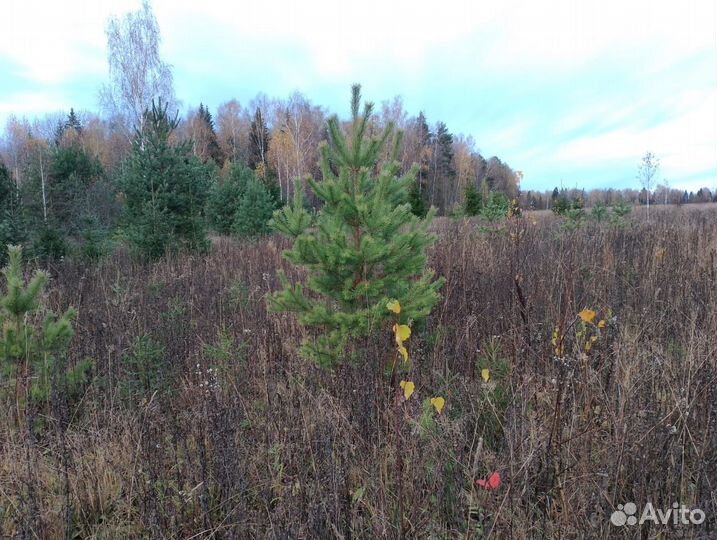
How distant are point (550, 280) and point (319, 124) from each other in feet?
139

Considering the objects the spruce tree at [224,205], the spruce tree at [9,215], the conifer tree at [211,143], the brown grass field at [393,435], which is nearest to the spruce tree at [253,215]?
the spruce tree at [224,205]

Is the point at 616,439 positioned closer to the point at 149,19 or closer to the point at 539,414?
the point at 539,414

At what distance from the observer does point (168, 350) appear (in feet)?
13.5

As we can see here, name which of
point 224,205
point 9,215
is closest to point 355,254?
point 9,215

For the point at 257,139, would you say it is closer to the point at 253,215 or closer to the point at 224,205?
the point at 224,205

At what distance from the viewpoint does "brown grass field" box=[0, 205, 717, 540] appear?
1862mm

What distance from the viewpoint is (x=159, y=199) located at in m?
10.2

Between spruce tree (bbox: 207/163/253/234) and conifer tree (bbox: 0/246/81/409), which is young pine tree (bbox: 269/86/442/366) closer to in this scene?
conifer tree (bbox: 0/246/81/409)

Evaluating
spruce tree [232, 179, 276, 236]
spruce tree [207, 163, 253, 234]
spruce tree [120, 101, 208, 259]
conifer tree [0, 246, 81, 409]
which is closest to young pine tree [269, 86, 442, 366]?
conifer tree [0, 246, 81, 409]

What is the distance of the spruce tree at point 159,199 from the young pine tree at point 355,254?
302 inches

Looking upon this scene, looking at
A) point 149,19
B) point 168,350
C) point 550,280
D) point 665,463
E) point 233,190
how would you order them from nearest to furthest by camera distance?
point 665,463, point 168,350, point 550,280, point 233,190, point 149,19

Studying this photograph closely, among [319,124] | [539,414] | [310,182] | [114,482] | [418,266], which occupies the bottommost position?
[114,482]

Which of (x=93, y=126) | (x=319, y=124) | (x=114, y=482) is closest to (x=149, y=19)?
(x=319, y=124)

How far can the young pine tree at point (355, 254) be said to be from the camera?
3244 millimetres
